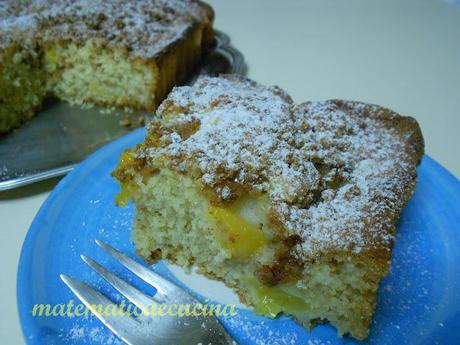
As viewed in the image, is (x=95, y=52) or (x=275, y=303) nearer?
(x=275, y=303)

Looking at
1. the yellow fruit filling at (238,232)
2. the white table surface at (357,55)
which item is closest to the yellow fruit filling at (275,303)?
the yellow fruit filling at (238,232)

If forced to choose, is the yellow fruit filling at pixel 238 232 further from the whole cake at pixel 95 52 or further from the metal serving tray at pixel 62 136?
the whole cake at pixel 95 52

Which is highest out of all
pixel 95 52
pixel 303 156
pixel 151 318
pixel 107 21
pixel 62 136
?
pixel 303 156

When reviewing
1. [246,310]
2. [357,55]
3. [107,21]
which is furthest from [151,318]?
[357,55]

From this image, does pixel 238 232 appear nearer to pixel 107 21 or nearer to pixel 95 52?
pixel 95 52

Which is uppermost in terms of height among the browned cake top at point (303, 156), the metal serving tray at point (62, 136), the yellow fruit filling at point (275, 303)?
the browned cake top at point (303, 156)

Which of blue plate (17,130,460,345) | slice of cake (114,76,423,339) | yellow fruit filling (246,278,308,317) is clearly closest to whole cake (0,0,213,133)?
blue plate (17,130,460,345)

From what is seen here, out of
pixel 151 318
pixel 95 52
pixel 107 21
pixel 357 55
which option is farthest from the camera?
pixel 357 55

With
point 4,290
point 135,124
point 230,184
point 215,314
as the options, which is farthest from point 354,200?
point 135,124
